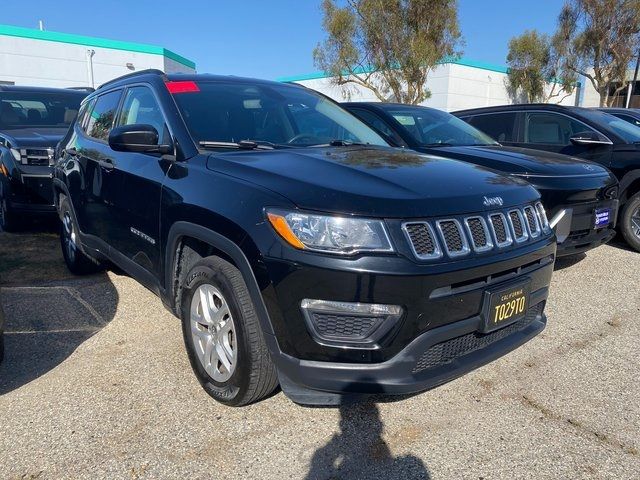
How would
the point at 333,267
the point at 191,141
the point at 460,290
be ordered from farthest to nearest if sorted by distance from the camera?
the point at 191,141, the point at 460,290, the point at 333,267

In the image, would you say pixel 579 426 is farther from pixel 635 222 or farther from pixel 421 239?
pixel 635 222

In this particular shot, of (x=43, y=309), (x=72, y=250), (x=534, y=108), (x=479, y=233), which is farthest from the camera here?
(x=534, y=108)

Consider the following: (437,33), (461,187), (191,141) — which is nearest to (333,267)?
(461,187)

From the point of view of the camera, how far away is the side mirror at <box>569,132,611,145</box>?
5.83 metres

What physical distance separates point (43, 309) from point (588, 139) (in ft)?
19.2

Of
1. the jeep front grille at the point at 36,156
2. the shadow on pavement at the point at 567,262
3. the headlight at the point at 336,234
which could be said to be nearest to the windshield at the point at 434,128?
the shadow on pavement at the point at 567,262

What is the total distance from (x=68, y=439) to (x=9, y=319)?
1.83 meters

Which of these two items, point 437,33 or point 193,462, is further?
point 437,33

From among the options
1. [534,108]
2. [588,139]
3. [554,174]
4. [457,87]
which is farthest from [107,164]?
[457,87]

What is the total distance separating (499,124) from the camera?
697 cm

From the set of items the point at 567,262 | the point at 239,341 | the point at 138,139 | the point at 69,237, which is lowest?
the point at 567,262

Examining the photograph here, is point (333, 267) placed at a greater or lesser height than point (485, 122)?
lesser

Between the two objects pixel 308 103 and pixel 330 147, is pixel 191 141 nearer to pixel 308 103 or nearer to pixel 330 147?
pixel 330 147

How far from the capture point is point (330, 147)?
3.19 m
